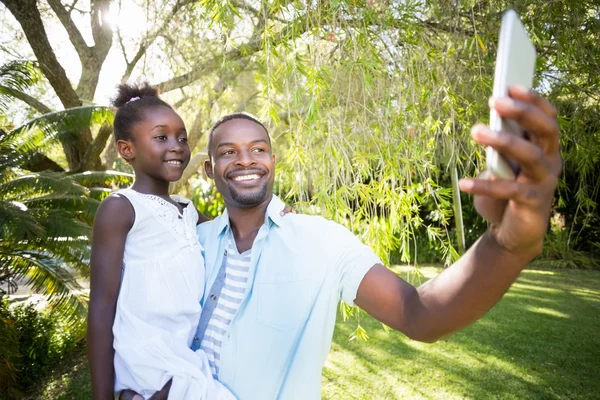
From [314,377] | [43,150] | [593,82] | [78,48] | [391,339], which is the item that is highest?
[78,48]

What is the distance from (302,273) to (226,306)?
32 centimetres

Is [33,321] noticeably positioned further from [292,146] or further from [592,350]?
[592,350]

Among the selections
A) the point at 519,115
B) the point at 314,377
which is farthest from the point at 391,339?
the point at 519,115

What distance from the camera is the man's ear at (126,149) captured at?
2006mm

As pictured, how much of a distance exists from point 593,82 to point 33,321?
7.49 m

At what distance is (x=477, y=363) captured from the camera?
19.2ft

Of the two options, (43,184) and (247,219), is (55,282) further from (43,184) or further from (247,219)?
(247,219)

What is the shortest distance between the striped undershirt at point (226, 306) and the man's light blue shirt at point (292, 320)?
53mm

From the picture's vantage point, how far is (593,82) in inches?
150

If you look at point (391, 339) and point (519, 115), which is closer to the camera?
point (519, 115)

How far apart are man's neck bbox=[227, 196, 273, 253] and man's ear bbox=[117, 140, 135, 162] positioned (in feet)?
1.65

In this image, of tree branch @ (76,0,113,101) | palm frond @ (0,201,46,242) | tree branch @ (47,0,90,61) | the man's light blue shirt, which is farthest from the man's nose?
tree branch @ (47,0,90,61)

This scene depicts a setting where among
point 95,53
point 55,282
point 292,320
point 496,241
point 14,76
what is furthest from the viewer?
point 95,53

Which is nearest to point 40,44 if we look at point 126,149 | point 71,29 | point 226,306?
point 71,29
